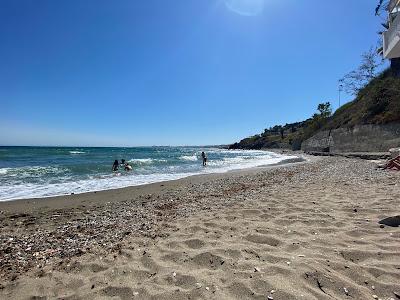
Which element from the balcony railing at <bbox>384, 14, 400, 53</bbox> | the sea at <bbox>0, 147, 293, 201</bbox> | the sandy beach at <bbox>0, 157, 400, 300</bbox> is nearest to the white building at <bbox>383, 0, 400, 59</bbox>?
the balcony railing at <bbox>384, 14, 400, 53</bbox>

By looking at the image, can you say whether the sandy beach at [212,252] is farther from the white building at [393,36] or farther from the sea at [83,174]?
the sea at [83,174]

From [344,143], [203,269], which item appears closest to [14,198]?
[203,269]

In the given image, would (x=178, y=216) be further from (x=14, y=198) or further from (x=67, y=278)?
(x=14, y=198)

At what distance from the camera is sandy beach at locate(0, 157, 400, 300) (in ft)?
11.5

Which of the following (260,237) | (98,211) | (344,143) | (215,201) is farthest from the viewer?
(344,143)

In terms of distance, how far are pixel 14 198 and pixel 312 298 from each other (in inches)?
485

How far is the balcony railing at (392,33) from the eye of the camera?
26.7ft

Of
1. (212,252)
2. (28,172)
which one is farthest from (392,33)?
(28,172)

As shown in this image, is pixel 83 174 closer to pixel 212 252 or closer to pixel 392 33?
pixel 212 252

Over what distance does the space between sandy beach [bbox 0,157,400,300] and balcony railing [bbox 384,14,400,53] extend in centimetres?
457

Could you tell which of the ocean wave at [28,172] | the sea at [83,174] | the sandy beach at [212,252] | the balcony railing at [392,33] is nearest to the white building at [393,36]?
the balcony railing at [392,33]

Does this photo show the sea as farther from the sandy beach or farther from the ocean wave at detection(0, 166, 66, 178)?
the sandy beach

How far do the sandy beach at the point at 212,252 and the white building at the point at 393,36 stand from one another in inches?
168

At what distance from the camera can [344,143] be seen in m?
41.8
